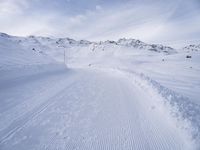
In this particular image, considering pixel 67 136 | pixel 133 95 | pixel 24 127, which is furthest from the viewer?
pixel 133 95

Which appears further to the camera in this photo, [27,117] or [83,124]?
[27,117]

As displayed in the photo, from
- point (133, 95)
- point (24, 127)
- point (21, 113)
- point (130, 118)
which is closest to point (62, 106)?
point (21, 113)

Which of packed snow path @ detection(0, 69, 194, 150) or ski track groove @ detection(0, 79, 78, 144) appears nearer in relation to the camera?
packed snow path @ detection(0, 69, 194, 150)

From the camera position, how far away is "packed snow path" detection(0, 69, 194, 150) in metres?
4.44

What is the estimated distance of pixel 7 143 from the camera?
4301mm

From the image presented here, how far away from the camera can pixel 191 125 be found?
498 cm

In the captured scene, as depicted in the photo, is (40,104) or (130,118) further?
(40,104)

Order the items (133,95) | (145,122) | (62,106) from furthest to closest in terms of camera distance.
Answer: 1. (133,95)
2. (62,106)
3. (145,122)

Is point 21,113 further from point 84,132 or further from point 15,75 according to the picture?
point 15,75

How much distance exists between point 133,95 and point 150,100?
1.19 m

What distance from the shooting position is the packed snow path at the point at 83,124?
14.6 feet

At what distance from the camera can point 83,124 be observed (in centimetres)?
547

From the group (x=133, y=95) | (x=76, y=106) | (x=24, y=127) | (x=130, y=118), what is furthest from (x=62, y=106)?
(x=133, y=95)

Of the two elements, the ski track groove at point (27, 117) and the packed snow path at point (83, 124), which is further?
the ski track groove at point (27, 117)
